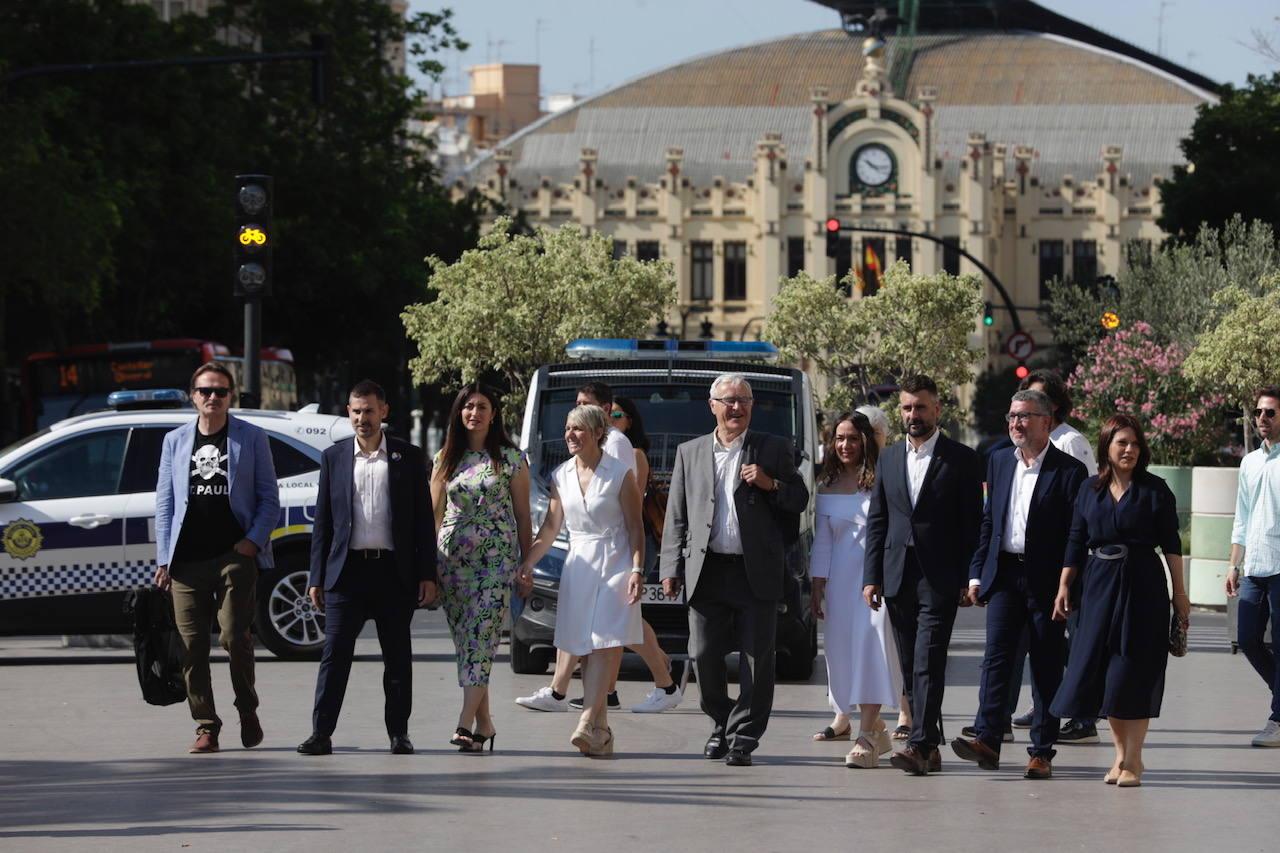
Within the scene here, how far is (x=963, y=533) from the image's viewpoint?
1135 cm

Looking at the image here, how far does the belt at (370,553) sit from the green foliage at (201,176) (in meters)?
20.3

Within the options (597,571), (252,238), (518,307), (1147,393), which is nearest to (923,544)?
(597,571)

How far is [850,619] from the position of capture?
39.4ft

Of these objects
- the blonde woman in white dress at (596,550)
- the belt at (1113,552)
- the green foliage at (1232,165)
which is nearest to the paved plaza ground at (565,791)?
the blonde woman in white dress at (596,550)

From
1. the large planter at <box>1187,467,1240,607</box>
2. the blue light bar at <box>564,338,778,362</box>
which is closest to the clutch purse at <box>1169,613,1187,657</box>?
the blue light bar at <box>564,338,778,362</box>

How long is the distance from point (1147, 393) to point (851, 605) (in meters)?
A: 23.1

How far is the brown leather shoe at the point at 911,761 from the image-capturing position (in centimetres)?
1102

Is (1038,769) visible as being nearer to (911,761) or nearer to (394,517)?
(911,761)

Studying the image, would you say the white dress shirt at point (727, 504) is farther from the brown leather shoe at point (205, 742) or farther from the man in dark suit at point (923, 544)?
the brown leather shoe at point (205, 742)

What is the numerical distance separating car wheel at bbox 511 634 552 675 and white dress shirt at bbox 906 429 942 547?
5.14 meters

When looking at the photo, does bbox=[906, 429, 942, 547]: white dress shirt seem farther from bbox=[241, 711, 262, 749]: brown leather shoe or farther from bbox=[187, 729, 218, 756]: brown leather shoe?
bbox=[187, 729, 218, 756]: brown leather shoe

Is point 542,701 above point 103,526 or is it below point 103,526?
below

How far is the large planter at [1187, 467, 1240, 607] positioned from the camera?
24812 mm

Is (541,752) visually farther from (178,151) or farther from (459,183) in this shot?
(459,183)
